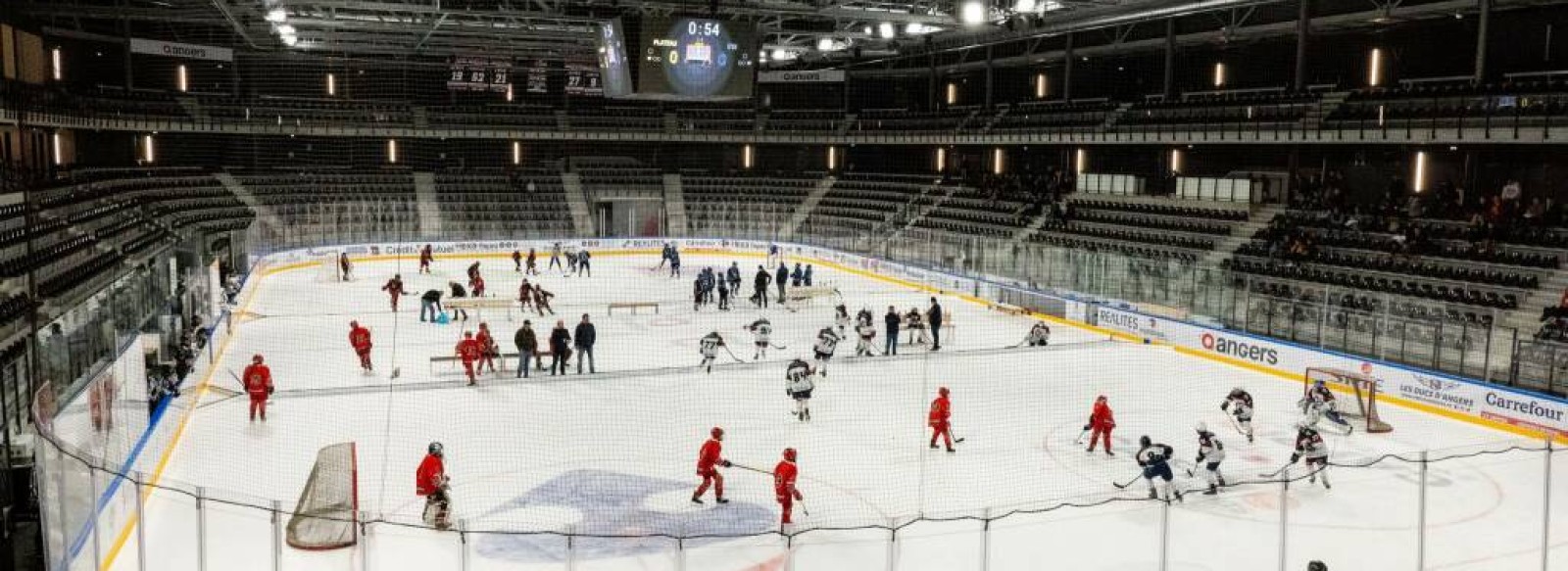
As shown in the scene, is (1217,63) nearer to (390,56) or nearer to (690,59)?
(690,59)

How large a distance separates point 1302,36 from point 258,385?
2598 centimetres

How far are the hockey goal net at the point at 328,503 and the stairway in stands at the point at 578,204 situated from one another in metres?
32.3

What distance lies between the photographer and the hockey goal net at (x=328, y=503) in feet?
32.8

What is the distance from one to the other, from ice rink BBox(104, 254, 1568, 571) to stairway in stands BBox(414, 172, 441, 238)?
53.2 feet

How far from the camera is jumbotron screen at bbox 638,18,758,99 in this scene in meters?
23.0

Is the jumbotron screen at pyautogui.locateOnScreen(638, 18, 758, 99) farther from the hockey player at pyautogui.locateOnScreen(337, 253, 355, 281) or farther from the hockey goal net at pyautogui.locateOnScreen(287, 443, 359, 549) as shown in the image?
the hockey player at pyautogui.locateOnScreen(337, 253, 355, 281)

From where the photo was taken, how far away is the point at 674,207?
1857 inches

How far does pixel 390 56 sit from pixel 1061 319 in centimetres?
3173

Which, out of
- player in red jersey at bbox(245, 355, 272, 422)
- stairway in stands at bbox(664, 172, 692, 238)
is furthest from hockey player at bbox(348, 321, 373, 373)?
stairway in stands at bbox(664, 172, 692, 238)

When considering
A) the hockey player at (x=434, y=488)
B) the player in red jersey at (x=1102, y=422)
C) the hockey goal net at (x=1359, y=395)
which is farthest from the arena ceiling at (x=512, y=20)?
the hockey player at (x=434, y=488)

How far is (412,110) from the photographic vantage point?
148 ft

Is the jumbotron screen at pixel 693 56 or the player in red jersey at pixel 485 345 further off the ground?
the jumbotron screen at pixel 693 56

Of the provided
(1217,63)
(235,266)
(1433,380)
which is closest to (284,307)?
(235,266)

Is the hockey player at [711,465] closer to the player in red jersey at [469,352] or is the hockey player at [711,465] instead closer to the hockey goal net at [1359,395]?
the player in red jersey at [469,352]
